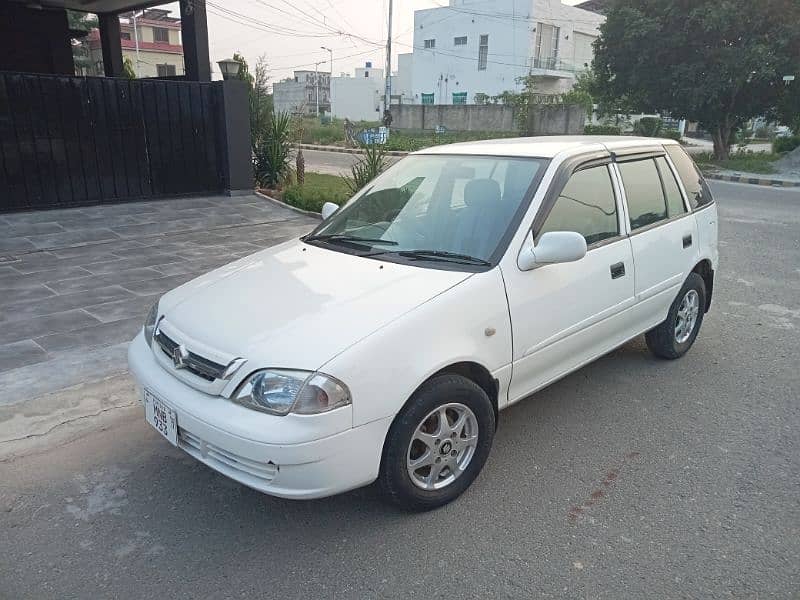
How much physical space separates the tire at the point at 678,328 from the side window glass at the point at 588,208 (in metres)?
1.09

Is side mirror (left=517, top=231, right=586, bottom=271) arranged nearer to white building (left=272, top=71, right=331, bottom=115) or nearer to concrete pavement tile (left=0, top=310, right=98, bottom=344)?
concrete pavement tile (left=0, top=310, right=98, bottom=344)

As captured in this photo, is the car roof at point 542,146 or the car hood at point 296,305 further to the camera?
the car roof at point 542,146

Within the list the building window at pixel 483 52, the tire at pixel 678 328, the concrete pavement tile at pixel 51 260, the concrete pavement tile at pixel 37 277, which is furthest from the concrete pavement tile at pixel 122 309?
the building window at pixel 483 52

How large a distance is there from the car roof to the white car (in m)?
0.02

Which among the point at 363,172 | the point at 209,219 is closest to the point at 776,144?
the point at 363,172

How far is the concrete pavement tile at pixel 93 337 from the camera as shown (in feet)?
16.1

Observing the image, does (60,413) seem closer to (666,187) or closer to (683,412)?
(683,412)

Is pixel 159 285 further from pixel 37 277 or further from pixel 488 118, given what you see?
pixel 488 118

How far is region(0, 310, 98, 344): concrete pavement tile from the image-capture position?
201 inches

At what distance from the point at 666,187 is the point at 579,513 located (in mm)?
2635

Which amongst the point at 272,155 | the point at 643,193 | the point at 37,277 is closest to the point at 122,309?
the point at 37,277

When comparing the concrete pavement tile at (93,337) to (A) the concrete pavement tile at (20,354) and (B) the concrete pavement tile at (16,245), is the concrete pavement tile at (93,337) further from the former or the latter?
(B) the concrete pavement tile at (16,245)

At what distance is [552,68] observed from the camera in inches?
1893

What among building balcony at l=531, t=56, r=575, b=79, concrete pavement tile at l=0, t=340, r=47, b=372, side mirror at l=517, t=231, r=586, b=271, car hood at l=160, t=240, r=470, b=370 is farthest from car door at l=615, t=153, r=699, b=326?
building balcony at l=531, t=56, r=575, b=79
